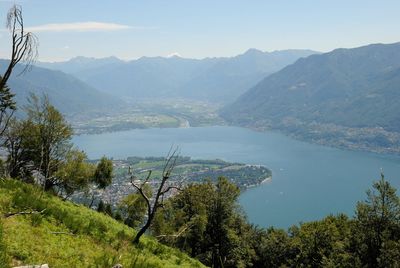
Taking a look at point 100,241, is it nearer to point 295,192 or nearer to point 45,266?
point 45,266

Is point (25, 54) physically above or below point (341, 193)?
above

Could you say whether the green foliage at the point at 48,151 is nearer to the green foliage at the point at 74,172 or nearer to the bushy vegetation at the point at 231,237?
the green foliage at the point at 74,172

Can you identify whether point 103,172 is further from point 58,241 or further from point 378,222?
point 58,241

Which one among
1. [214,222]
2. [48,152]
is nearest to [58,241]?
[48,152]

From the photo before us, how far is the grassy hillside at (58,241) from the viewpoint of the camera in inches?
384

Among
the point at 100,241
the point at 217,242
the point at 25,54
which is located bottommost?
the point at 217,242

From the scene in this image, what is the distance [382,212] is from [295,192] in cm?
12992

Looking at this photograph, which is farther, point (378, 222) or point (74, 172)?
point (74, 172)

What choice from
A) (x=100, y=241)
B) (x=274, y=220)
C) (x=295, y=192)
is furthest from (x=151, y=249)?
(x=295, y=192)

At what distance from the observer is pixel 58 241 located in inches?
460

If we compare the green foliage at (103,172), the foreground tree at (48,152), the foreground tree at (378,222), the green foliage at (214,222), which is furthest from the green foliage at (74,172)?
the foreground tree at (378,222)

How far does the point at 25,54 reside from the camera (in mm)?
9117

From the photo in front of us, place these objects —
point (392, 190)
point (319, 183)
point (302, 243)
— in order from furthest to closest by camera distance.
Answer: point (319, 183) < point (302, 243) < point (392, 190)

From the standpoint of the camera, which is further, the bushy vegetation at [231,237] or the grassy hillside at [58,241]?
the bushy vegetation at [231,237]
